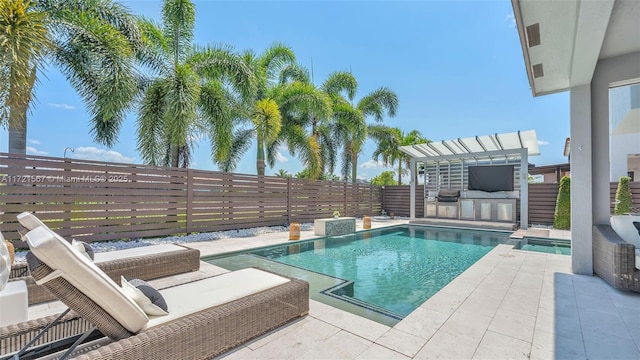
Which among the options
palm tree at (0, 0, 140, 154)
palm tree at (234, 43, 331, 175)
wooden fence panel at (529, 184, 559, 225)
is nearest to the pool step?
palm tree at (0, 0, 140, 154)

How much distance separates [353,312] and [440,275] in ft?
7.73

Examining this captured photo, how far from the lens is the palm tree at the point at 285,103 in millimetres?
10914

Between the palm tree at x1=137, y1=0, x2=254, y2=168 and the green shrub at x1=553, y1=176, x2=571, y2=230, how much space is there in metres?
11.4

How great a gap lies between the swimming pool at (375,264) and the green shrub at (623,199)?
12.7ft

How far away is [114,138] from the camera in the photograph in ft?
27.0

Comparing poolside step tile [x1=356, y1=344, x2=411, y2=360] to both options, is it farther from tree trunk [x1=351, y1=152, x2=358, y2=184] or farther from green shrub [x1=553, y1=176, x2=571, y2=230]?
tree trunk [x1=351, y1=152, x2=358, y2=184]

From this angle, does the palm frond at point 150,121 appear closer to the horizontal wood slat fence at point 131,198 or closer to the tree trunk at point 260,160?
the horizontal wood slat fence at point 131,198

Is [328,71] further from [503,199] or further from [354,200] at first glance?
[503,199]

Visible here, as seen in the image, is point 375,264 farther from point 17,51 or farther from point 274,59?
point 274,59

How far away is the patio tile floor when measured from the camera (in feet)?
7.35

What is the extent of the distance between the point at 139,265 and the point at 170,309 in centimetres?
198

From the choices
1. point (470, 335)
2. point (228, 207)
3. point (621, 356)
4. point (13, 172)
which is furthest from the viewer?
point (228, 207)

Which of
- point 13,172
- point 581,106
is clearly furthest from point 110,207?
point 581,106

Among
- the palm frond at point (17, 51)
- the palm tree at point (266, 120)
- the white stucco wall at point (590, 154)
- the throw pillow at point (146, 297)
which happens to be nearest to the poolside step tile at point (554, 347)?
the white stucco wall at point (590, 154)
